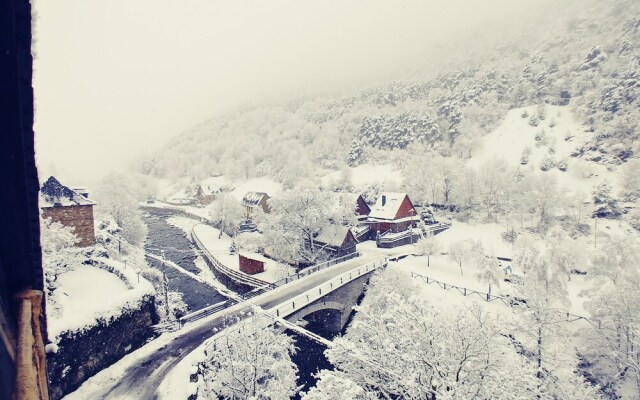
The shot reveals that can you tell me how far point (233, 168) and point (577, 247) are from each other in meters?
97.1

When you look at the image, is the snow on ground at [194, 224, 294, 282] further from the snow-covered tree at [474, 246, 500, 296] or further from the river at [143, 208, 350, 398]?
the snow-covered tree at [474, 246, 500, 296]

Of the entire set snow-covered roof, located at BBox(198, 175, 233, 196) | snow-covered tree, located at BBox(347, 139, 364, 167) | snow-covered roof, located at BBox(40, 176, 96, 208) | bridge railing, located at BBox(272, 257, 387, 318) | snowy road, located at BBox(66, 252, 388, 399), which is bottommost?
snowy road, located at BBox(66, 252, 388, 399)

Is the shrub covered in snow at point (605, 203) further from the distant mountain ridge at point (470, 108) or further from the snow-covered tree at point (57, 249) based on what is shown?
the snow-covered tree at point (57, 249)

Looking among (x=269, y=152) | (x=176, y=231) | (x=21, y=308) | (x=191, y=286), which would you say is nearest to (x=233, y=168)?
(x=269, y=152)

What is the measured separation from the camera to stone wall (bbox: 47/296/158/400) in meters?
15.4

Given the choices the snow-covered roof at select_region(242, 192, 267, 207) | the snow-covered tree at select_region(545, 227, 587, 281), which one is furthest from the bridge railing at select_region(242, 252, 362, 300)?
the snow-covered roof at select_region(242, 192, 267, 207)

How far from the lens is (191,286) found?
119 feet

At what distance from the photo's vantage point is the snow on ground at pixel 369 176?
7062cm

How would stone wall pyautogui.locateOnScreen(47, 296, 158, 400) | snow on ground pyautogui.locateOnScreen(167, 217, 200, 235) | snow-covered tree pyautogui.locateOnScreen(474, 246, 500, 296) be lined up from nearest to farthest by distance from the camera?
stone wall pyautogui.locateOnScreen(47, 296, 158, 400), snow-covered tree pyautogui.locateOnScreen(474, 246, 500, 296), snow on ground pyautogui.locateOnScreen(167, 217, 200, 235)

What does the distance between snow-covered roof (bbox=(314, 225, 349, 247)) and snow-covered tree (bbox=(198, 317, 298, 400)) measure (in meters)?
23.3

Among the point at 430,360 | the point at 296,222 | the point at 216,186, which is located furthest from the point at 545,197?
the point at 216,186

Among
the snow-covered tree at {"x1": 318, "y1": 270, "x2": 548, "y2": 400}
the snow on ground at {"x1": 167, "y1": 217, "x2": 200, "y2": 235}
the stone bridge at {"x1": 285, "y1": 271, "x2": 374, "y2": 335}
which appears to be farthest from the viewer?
the snow on ground at {"x1": 167, "y1": 217, "x2": 200, "y2": 235}

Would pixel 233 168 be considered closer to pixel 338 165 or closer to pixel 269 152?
pixel 269 152

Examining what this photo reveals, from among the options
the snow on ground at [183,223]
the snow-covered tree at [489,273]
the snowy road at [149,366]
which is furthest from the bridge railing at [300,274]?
the snow on ground at [183,223]
